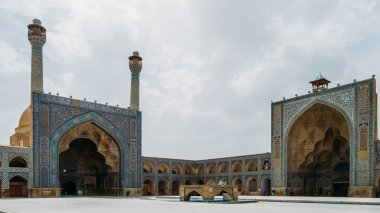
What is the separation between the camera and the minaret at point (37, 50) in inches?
923

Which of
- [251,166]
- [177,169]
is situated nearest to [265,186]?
[251,166]

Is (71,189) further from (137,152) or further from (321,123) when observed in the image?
(321,123)

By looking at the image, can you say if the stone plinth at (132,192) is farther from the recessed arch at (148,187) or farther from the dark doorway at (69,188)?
the recessed arch at (148,187)

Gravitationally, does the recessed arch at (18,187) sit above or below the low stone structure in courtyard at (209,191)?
below

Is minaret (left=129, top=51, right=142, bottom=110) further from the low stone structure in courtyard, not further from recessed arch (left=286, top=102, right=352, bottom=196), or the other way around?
the low stone structure in courtyard

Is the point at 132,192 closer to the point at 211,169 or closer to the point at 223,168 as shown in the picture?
the point at 211,169

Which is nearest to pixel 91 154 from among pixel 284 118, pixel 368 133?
pixel 284 118

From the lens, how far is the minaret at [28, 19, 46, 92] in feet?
Answer: 77.0

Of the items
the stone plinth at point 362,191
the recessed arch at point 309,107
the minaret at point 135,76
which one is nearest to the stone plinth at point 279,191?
the recessed arch at point 309,107

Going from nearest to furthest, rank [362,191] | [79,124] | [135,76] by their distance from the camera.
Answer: [362,191] → [79,124] → [135,76]

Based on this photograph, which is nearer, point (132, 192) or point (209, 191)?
point (209, 191)

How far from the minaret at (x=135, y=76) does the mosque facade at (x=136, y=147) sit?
81 millimetres

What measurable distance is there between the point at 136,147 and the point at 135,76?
226 inches

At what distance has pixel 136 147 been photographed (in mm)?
28516
